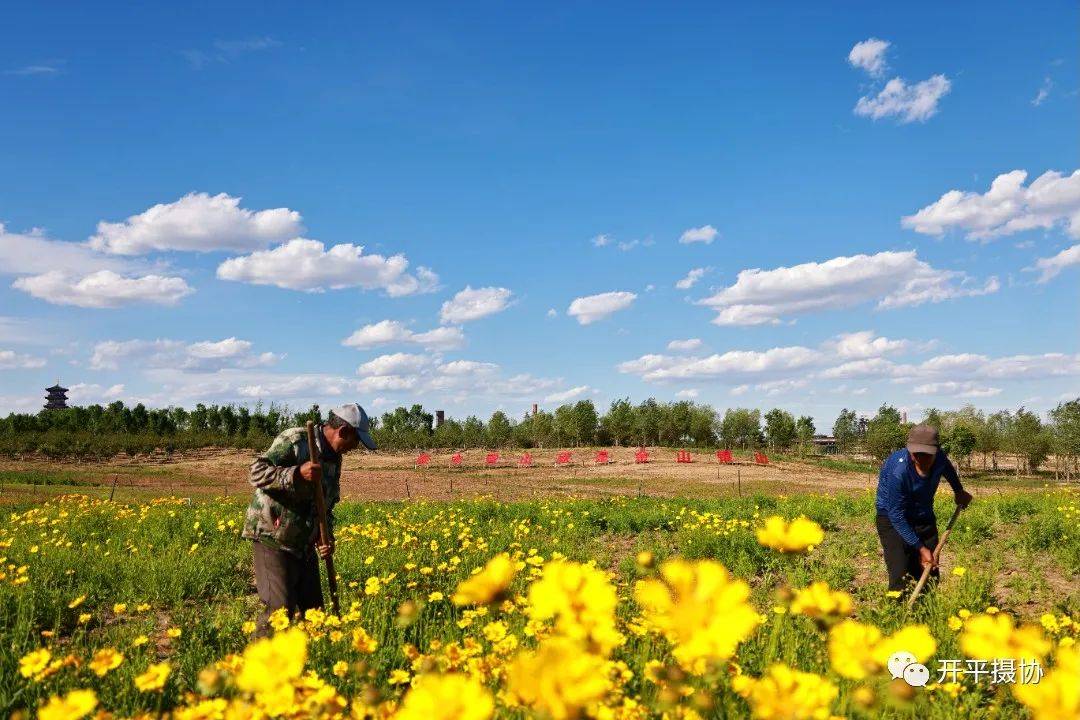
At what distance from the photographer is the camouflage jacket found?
4.57m

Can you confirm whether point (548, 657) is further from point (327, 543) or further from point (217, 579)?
point (217, 579)

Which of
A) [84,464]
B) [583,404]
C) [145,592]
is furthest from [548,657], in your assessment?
[583,404]

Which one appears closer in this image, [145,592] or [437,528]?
[145,592]

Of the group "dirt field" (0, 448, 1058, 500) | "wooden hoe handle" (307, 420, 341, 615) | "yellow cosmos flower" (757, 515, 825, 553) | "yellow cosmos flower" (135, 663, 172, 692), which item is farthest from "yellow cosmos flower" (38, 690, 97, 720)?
"dirt field" (0, 448, 1058, 500)

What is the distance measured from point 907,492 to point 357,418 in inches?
171

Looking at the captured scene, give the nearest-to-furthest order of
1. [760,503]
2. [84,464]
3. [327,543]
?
[327,543], [760,503], [84,464]

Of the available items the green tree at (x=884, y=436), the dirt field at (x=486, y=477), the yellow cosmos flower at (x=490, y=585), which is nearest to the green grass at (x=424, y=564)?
the yellow cosmos flower at (x=490, y=585)

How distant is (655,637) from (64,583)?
597cm

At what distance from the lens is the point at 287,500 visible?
4637 millimetres

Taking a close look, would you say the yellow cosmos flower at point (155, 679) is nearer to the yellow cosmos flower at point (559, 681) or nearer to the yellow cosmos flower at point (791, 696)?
the yellow cosmos flower at point (559, 681)

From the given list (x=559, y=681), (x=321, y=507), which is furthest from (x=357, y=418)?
(x=559, y=681)

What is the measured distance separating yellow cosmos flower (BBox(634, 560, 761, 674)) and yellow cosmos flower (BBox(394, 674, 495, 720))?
1.12 feet

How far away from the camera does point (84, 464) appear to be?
4800cm

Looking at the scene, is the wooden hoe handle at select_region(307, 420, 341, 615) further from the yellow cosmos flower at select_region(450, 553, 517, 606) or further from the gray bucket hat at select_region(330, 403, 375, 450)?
the yellow cosmos flower at select_region(450, 553, 517, 606)
